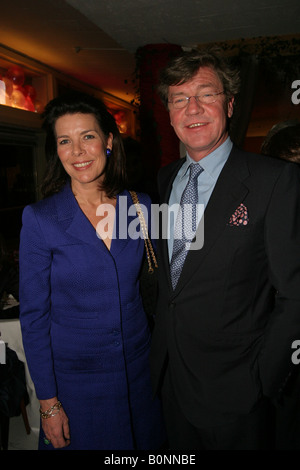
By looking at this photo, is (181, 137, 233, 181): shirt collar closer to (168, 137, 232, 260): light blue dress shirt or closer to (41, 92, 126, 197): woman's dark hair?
(168, 137, 232, 260): light blue dress shirt

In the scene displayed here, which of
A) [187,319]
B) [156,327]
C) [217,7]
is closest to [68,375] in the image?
[156,327]

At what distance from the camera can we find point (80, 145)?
1364 millimetres

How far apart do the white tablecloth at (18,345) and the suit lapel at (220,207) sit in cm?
157

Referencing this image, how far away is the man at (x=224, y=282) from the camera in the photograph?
110 centimetres

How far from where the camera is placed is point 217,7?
344 cm

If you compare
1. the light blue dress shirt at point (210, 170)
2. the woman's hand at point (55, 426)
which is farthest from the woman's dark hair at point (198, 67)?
the woman's hand at point (55, 426)

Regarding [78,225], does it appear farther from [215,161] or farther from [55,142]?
[215,161]

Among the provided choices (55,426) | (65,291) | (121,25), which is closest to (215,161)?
(65,291)

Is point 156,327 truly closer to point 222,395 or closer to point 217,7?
point 222,395

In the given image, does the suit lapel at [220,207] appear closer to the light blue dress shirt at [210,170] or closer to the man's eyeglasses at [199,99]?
the light blue dress shirt at [210,170]

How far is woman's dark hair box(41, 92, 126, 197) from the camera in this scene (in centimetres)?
136

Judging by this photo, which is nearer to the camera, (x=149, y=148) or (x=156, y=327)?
(x=156, y=327)

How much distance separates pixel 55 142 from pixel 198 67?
0.66 m

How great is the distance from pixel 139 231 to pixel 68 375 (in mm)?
653
